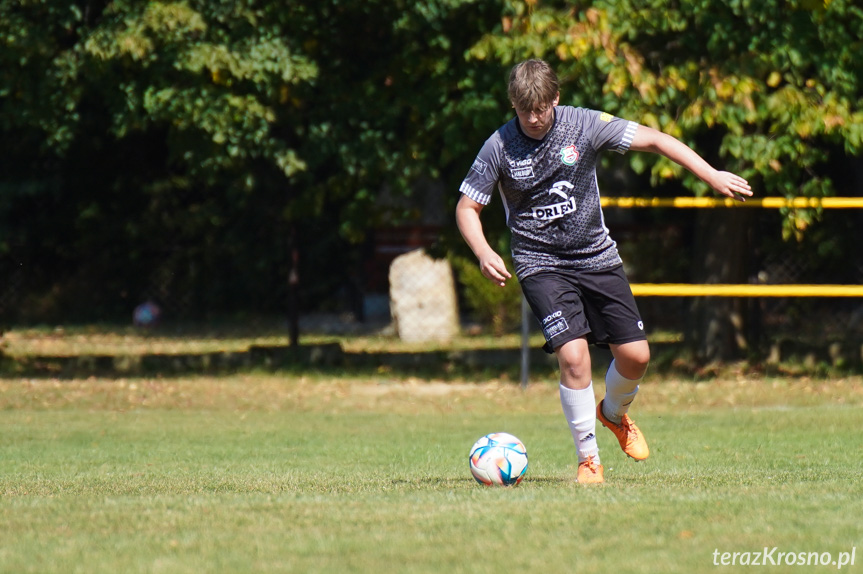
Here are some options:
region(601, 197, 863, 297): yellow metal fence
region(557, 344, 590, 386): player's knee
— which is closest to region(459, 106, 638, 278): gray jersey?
region(557, 344, 590, 386): player's knee

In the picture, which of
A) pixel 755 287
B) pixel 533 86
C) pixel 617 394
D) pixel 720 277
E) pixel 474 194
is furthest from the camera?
pixel 720 277

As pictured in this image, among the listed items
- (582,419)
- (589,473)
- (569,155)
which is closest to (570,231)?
(569,155)

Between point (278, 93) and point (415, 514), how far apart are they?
8.44m

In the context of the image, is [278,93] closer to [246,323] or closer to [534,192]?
[534,192]

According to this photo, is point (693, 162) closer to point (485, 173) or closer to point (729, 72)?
point (485, 173)

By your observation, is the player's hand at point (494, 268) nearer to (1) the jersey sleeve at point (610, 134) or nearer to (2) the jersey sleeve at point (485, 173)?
(2) the jersey sleeve at point (485, 173)

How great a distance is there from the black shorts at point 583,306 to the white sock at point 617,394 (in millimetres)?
224

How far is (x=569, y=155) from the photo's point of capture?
18.9ft

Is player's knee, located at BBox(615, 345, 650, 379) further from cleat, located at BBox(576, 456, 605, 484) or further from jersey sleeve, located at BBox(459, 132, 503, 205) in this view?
Answer: jersey sleeve, located at BBox(459, 132, 503, 205)

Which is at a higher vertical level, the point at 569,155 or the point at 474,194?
the point at 569,155

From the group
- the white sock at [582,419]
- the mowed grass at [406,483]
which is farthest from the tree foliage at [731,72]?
the white sock at [582,419]

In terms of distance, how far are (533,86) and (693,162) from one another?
88cm

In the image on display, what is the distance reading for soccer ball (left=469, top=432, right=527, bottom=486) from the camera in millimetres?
5676

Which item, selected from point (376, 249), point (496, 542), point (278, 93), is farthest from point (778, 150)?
point (376, 249)
